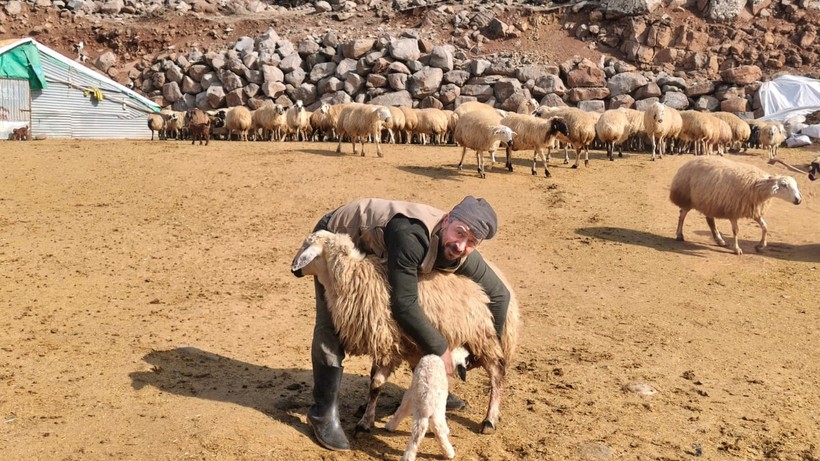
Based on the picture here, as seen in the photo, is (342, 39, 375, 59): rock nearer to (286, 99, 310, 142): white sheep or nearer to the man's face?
(286, 99, 310, 142): white sheep

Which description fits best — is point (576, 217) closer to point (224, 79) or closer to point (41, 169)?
point (41, 169)

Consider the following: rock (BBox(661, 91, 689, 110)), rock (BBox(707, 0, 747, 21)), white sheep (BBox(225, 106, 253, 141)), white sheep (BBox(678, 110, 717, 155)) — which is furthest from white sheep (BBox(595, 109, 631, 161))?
rock (BBox(707, 0, 747, 21))

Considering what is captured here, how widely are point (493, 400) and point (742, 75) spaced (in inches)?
1134

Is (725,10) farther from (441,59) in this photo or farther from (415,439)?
(415,439)

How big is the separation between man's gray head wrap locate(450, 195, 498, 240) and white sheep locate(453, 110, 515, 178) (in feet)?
40.2

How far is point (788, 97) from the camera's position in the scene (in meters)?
28.3

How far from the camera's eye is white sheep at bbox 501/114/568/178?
17.5 m

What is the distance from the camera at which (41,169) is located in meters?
15.9

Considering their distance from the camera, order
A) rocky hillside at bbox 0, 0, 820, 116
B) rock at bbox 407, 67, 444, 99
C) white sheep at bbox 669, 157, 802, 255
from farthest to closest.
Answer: rocky hillside at bbox 0, 0, 820, 116 → rock at bbox 407, 67, 444, 99 → white sheep at bbox 669, 157, 802, 255

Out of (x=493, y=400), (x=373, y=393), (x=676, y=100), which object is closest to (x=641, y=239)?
(x=493, y=400)

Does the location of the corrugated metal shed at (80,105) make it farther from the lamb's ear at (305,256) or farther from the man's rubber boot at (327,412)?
the man's rubber boot at (327,412)

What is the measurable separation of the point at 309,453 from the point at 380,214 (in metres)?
1.54

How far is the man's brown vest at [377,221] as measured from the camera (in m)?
4.49

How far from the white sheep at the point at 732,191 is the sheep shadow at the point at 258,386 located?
7964 mm
